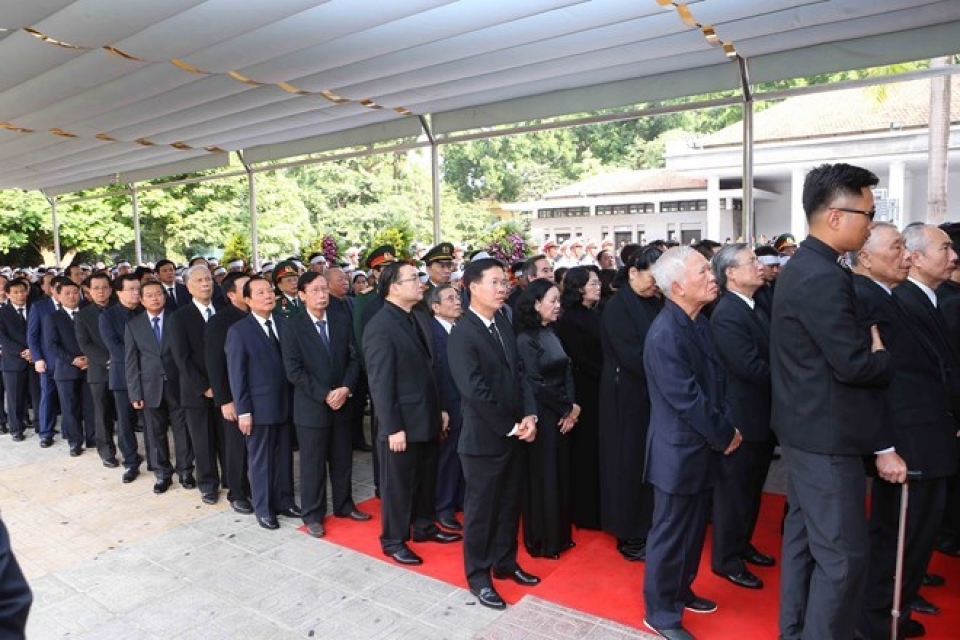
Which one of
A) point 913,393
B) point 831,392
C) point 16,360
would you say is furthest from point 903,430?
point 16,360

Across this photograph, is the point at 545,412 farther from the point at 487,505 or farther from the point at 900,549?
the point at 900,549

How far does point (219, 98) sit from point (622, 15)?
4594 millimetres

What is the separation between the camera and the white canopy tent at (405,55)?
15.2 ft

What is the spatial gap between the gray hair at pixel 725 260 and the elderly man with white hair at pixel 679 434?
0.73 meters

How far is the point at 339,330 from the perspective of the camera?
4633mm

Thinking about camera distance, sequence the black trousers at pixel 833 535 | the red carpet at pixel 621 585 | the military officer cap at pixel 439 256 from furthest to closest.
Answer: the military officer cap at pixel 439 256 < the red carpet at pixel 621 585 < the black trousers at pixel 833 535

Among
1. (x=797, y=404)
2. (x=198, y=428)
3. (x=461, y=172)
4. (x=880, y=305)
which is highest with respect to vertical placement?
(x=461, y=172)

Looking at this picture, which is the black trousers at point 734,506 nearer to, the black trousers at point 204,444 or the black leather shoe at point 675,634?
the black leather shoe at point 675,634

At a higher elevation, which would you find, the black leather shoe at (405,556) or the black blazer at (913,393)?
the black blazer at (913,393)

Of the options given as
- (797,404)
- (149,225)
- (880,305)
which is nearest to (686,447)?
(797,404)

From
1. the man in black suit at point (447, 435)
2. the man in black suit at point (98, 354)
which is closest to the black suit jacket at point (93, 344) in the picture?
the man in black suit at point (98, 354)

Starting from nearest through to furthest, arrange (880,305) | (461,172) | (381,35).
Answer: (880,305) < (381,35) < (461,172)

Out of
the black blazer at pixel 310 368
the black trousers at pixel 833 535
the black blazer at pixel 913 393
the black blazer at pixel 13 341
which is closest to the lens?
the black trousers at pixel 833 535

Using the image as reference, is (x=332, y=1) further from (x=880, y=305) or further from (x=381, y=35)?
(x=880, y=305)
